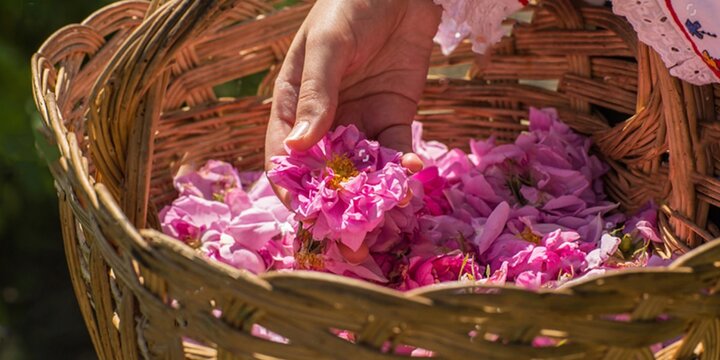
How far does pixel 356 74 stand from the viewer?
1.04 meters

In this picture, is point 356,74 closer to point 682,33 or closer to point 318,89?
point 318,89

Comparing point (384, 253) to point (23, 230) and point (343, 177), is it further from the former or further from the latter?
→ point (23, 230)

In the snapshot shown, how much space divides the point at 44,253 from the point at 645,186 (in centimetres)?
97

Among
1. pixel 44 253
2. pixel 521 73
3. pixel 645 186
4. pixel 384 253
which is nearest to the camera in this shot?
pixel 384 253

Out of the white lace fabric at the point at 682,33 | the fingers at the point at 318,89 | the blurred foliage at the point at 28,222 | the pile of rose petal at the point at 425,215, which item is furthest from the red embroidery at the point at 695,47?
the blurred foliage at the point at 28,222

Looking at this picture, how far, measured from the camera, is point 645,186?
104 centimetres

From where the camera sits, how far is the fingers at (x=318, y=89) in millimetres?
860

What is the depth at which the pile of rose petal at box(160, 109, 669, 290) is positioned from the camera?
2.78 feet

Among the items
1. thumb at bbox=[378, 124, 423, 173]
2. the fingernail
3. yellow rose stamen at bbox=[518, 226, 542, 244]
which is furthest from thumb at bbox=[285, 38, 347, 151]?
yellow rose stamen at bbox=[518, 226, 542, 244]

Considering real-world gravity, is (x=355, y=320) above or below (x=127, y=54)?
below

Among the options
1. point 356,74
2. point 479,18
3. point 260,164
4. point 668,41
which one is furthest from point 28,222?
point 668,41

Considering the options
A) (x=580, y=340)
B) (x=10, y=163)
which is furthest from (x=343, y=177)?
(x=10, y=163)

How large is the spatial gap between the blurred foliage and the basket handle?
1.92 feet

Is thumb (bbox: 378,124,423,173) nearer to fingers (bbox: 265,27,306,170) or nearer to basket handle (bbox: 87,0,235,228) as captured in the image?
fingers (bbox: 265,27,306,170)
